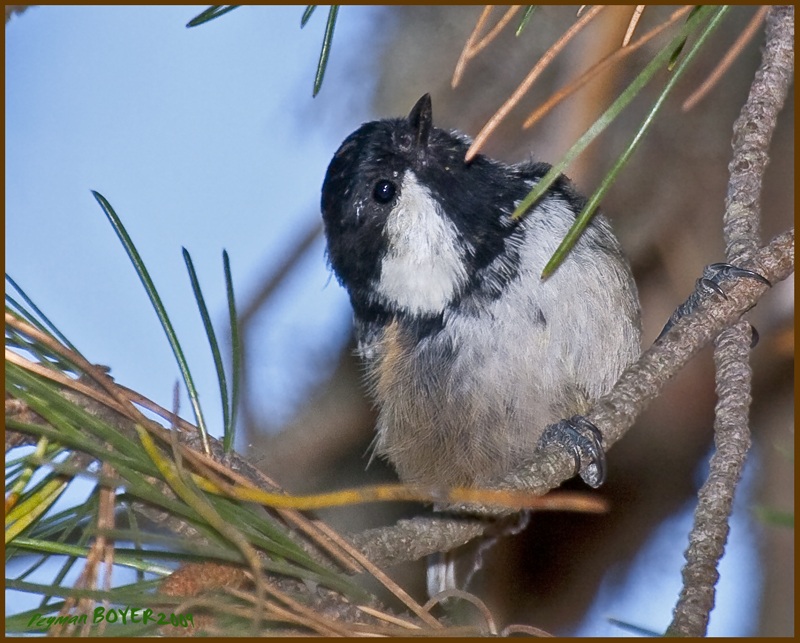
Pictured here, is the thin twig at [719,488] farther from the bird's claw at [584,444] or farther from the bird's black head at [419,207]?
the bird's black head at [419,207]

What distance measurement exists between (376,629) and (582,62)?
1.89 meters

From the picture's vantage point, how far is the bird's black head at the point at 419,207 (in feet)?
5.83

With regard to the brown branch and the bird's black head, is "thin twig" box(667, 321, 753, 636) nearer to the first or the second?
the brown branch

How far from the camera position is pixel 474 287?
5.78ft

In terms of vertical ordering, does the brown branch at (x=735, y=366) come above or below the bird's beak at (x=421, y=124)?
below

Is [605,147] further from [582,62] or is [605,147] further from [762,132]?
[762,132]

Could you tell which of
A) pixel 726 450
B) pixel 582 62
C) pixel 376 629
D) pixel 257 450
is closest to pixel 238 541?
pixel 376 629

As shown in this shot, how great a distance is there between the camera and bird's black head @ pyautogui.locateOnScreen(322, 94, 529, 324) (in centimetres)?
178

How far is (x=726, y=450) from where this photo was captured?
48.1 inches

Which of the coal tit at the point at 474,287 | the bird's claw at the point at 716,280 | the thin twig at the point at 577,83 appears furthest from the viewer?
the coal tit at the point at 474,287

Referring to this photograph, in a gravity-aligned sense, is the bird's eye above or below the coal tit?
above

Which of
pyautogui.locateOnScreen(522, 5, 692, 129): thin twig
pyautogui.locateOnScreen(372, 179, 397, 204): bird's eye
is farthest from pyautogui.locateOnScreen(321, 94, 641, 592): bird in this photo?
pyautogui.locateOnScreen(522, 5, 692, 129): thin twig

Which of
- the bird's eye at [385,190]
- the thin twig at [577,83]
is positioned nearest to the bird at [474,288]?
the bird's eye at [385,190]

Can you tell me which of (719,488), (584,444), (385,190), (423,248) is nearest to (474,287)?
(423,248)
